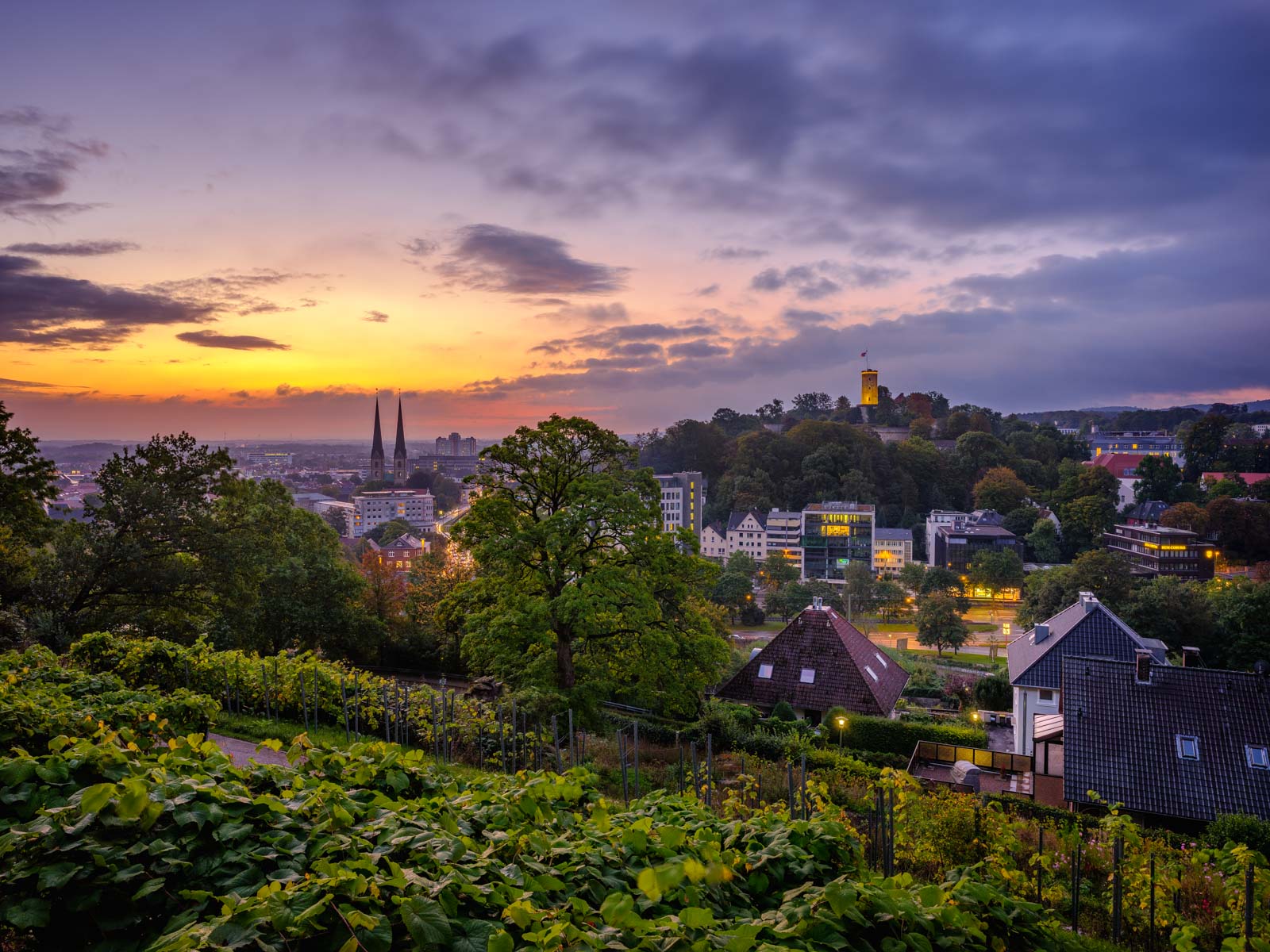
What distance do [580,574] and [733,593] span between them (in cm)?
3903

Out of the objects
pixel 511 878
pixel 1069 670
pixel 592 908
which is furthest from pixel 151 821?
pixel 1069 670

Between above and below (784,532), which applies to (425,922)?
above

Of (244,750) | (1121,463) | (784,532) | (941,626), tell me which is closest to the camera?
(244,750)

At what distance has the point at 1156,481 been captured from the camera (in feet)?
248

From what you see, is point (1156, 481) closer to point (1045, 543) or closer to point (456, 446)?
point (1045, 543)

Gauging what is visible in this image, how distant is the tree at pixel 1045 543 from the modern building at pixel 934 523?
558 centimetres

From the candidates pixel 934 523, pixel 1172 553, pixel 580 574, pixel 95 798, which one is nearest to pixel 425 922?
pixel 95 798

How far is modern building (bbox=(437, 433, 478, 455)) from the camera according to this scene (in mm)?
187750

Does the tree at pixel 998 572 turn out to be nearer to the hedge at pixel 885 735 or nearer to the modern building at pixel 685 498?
the modern building at pixel 685 498

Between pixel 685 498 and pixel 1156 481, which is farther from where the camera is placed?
pixel 685 498

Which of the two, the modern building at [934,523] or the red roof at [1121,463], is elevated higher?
the red roof at [1121,463]

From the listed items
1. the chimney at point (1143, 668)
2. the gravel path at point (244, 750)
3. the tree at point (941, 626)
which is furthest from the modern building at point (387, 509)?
the gravel path at point (244, 750)

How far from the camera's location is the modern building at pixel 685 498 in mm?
80938

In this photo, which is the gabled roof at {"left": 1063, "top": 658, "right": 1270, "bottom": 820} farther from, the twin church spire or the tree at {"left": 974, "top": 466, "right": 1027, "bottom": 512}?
the twin church spire
